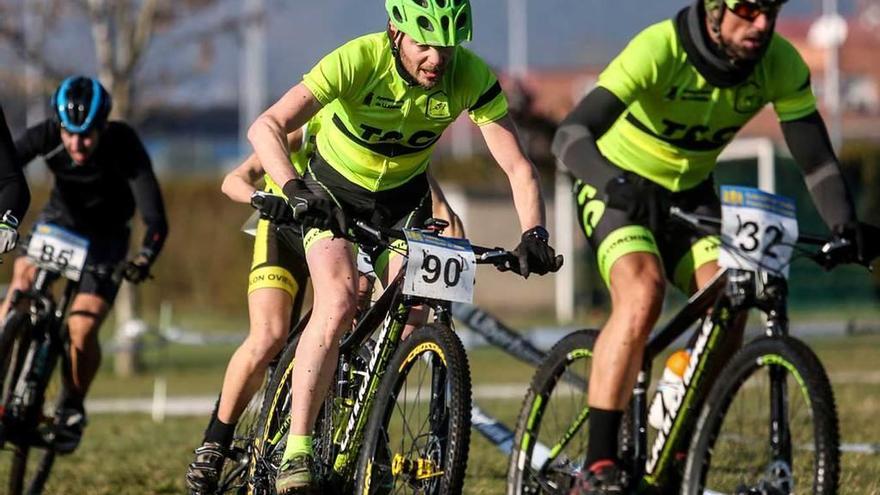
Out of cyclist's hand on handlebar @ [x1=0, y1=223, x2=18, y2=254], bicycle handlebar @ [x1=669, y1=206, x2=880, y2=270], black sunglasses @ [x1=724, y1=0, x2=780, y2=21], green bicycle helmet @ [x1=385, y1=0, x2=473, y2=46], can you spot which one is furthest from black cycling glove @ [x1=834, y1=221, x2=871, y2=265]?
cyclist's hand on handlebar @ [x1=0, y1=223, x2=18, y2=254]

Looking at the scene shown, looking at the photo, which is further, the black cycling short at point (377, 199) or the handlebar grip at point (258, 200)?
the black cycling short at point (377, 199)

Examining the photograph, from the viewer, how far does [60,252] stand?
32.4 ft

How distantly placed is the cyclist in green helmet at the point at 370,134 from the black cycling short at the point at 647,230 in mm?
223

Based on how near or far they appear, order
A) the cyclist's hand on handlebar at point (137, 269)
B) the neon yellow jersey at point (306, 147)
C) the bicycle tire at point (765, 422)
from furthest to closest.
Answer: the cyclist's hand on handlebar at point (137, 269)
the neon yellow jersey at point (306, 147)
the bicycle tire at point (765, 422)

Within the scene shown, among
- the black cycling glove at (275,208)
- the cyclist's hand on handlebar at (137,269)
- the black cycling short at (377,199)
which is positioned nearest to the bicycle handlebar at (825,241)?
the black cycling glove at (275,208)

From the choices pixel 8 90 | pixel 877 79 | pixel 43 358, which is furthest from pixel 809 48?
pixel 43 358

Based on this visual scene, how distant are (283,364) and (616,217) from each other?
1787 mm

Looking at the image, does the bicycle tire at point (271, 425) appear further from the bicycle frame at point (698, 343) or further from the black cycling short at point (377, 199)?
the bicycle frame at point (698, 343)

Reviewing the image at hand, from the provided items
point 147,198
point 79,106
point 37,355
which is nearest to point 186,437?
point 37,355

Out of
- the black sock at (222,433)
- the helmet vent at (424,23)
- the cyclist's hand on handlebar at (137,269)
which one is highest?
the helmet vent at (424,23)

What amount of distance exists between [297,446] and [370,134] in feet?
4.51

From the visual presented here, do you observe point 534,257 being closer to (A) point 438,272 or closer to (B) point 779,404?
(A) point 438,272

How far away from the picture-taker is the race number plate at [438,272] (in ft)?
21.5

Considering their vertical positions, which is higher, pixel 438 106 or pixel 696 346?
pixel 438 106
